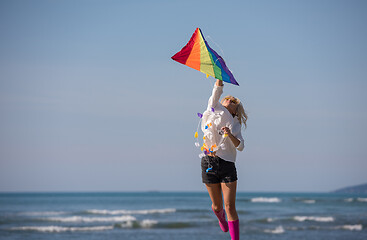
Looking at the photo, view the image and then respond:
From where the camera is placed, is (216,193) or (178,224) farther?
(178,224)

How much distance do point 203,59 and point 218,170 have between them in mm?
1128

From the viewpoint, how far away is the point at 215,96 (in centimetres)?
468

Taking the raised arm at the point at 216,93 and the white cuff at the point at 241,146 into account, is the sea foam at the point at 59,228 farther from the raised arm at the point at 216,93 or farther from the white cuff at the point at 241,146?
the raised arm at the point at 216,93

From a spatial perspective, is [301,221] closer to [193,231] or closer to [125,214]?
[193,231]

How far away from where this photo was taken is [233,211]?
16.0 ft

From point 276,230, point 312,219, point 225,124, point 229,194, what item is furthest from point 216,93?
point 312,219

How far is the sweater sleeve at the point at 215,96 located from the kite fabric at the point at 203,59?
20 centimetres

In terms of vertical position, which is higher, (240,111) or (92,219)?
(240,111)

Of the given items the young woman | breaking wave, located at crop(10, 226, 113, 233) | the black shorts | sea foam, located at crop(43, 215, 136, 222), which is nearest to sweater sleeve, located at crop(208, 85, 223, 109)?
the young woman

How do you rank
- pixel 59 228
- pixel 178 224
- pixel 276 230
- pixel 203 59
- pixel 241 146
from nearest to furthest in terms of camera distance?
pixel 203 59 < pixel 241 146 < pixel 276 230 < pixel 59 228 < pixel 178 224

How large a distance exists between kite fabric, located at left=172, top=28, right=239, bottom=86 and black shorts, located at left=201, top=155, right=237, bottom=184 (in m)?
0.88

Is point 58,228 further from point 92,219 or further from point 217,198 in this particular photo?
point 217,198

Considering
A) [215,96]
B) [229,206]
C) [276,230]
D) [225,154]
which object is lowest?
[276,230]

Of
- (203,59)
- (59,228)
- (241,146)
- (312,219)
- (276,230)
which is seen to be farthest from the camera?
(312,219)
